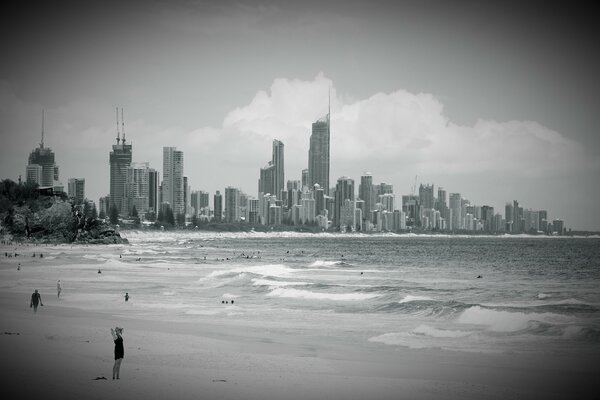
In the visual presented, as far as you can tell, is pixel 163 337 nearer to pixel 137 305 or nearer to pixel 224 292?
pixel 137 305

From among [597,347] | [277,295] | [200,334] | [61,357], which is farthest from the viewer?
[277,295]

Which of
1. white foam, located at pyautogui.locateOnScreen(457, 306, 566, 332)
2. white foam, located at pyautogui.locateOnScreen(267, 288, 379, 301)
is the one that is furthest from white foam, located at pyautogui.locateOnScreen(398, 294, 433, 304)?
white foam, located at pyautogui.locateOnScreen(457, 306, 566, 332)

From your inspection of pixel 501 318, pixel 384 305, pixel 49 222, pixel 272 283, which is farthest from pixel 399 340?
pixel 49 222

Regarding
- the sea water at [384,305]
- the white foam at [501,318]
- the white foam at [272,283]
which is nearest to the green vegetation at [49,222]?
the sea water at [384,305]

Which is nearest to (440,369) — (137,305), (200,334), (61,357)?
(200,334)

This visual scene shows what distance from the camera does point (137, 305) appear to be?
43.7m

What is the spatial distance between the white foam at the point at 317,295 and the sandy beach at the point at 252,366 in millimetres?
14449

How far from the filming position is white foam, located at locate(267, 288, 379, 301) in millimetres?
49062

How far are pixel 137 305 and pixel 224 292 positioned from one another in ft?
37.0

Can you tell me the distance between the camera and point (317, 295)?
167ft

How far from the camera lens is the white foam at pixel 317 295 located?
49.1 metres

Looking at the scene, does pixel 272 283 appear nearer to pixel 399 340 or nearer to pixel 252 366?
pixel 399 340

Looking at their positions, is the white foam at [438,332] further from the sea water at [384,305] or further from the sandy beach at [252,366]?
the sandy beach at [252,366]

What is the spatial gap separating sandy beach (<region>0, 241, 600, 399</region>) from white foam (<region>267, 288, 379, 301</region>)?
14.4 metres
